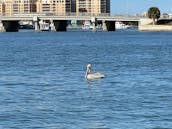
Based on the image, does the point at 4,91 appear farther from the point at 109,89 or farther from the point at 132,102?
the point at 132,102

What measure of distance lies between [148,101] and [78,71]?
2409 centimetres

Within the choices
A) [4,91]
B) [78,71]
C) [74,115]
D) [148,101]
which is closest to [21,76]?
[78,71]

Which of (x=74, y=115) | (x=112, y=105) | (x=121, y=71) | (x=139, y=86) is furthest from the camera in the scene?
(x=121, y=71)

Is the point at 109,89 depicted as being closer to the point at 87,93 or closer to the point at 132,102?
the point at 87,93

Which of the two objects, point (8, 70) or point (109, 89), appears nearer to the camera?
point (109, 89)

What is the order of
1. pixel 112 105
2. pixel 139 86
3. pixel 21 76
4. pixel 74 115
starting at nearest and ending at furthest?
pixel 74 115
pixel 112 105
pixel 139 86
pixel 21 76

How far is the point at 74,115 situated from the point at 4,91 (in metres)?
11.0

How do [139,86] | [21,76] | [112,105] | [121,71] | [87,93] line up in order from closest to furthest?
[112,105], [87,93], [139,86], [21,76], [121,71]

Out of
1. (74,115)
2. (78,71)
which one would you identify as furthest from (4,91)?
(78,71)

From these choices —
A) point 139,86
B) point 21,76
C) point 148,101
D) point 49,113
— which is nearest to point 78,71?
point 21,76

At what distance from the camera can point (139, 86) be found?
1847 inches

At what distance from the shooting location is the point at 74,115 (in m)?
34.2

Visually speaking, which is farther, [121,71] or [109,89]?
[121,71]

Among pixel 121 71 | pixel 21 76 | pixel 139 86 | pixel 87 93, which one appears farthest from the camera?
pixel 121 71
